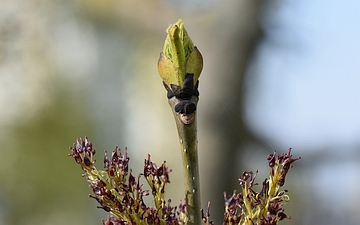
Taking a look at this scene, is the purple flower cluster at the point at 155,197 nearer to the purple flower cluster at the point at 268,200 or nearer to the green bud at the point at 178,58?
the purple flower cluster at the point at 268,200

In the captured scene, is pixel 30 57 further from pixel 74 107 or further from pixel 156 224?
pixel 156 224

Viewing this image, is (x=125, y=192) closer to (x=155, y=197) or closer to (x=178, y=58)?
(x=155, y=197)

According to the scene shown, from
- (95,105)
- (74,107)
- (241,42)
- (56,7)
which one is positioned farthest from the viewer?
(95,105)

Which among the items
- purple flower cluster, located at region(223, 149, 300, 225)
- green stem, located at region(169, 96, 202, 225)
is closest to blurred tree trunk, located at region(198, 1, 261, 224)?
purple flower cluster, located at region(223, 149, 300, 225)

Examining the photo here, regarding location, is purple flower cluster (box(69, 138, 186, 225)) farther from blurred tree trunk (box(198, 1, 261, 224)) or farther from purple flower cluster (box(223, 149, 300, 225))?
blurred tree trunk (box(198, 1, 261, 224))

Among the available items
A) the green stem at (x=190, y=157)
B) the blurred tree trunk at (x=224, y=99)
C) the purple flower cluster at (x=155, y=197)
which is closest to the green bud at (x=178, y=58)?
the green stem at (x=190, y=157)

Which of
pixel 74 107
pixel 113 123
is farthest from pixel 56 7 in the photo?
pixel 113 123

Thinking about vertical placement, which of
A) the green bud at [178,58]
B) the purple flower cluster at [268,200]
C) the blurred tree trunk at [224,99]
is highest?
the blurred tree trunk at [224,99]
